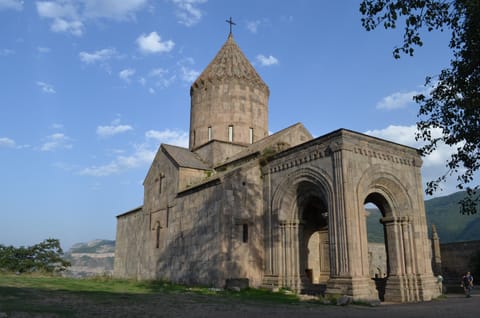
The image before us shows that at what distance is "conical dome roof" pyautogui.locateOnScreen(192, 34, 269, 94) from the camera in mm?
25245

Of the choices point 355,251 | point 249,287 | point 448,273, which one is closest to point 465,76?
point 355,251

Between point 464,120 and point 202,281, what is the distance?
43.0ft

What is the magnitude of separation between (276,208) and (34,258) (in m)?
22.9

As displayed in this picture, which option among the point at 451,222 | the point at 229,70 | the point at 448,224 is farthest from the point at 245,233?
the point at 451,222

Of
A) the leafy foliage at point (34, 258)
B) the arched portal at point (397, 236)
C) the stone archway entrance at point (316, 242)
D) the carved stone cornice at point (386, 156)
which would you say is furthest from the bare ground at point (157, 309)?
the leafy foliage at point (34, 258)

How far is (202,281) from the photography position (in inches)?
706

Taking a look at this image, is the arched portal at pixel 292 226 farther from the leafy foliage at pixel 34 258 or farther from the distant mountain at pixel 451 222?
the distant mountain at pixel 451 222

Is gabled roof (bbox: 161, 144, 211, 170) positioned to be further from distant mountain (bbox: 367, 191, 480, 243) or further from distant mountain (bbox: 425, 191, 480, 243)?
distant mountain (bbox: 425, 191, 480, 243)

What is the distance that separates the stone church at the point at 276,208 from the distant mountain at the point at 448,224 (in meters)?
65.6

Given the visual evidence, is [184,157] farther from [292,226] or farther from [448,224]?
[448,224]

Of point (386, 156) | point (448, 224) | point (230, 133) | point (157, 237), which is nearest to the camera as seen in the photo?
point (386, 156)

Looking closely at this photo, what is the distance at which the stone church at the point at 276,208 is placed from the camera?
1477 cm

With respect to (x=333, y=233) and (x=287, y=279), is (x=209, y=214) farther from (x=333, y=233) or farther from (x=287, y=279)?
(x=333, y=233)

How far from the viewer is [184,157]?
2347 centimetres
